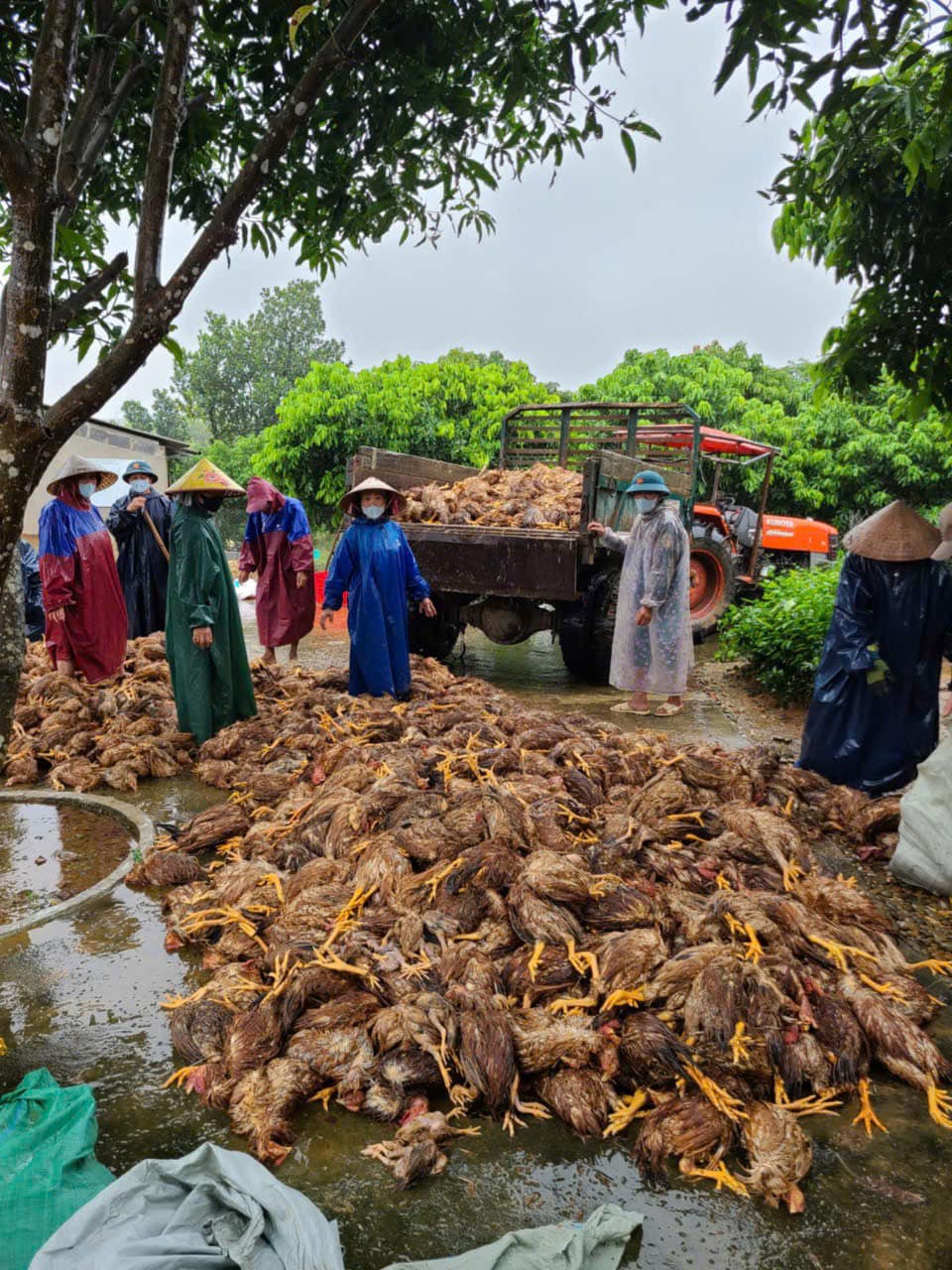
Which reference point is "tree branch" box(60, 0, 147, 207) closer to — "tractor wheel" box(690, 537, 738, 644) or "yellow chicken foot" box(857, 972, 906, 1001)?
"yellow chicken foot" box(857, 972, 906, 1001)

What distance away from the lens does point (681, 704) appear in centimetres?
738

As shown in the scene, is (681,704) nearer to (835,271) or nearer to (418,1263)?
(835,271)

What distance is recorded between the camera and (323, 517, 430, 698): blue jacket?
20.4 ft

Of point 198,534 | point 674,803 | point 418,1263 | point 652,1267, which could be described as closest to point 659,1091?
point 652,1267

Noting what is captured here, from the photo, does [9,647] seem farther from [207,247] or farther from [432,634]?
[432,634]

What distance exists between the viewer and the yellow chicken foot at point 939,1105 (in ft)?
7.57

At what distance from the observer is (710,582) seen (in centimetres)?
1094

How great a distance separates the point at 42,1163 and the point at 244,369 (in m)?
41.3

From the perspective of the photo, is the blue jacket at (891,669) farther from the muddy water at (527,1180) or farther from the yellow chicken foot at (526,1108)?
the yellow chicken foot at (526,1108)

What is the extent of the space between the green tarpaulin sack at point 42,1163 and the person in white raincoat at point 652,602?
533cm

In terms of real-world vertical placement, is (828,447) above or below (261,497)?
above

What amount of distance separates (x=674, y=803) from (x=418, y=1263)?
2483 mm

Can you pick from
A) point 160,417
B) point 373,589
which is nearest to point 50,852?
point 373,589

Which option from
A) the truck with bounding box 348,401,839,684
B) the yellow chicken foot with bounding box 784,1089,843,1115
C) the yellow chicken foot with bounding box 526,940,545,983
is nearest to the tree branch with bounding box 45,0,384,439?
the yellow chicken foot with bounding box 526,940,545,983
